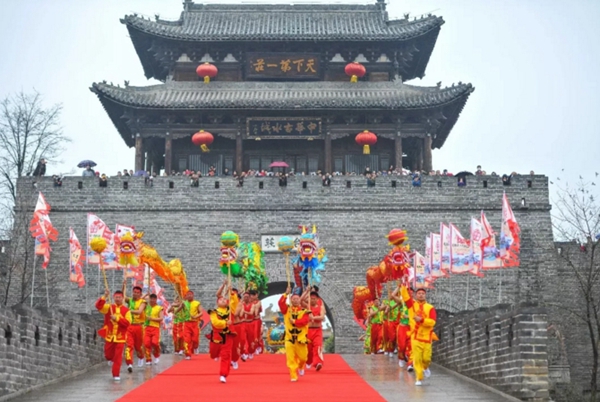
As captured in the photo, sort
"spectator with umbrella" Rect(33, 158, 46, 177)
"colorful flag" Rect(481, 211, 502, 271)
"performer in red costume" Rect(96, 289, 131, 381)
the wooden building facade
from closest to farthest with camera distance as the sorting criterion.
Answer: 1. "performer in red costume" Rect(96, 289, 131, 381)
2. "colorful flag" Rect(481, 211, 502, 271)
3. "spectator with umbrella" Rect(33, 158, 46, 177)
4. the wooden building facade

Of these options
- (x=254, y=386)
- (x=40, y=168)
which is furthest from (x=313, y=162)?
(x=254, y=386)

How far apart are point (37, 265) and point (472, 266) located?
429 inches

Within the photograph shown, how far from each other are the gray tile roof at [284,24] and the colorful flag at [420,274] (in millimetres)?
8081

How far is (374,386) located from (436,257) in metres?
10.3

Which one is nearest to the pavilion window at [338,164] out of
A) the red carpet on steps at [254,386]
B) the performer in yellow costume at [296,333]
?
the red carpet on steps at [254,386]

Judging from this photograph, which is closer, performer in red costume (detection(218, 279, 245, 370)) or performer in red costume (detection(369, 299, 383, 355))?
performer in red costume (detection(218, 279, 245, 370))

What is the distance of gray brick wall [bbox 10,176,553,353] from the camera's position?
23297 millimetres

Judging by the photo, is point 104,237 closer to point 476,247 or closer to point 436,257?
point 436,257

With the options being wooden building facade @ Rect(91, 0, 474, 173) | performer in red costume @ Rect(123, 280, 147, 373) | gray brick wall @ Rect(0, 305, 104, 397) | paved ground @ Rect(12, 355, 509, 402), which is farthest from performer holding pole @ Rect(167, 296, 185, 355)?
wooden building facade @ Rect(91, 0, 474, 173)

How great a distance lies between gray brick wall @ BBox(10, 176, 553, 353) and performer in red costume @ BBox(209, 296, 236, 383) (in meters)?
11.6

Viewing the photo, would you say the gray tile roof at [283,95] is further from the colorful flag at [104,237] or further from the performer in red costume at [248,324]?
the performer in red costume at [248,324]

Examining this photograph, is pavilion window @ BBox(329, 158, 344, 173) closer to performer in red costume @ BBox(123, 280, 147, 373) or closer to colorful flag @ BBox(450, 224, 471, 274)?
colorful flag @ BBox(450, 224, 471, 274)

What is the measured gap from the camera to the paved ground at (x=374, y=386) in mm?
10055

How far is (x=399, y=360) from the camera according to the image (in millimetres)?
13938
